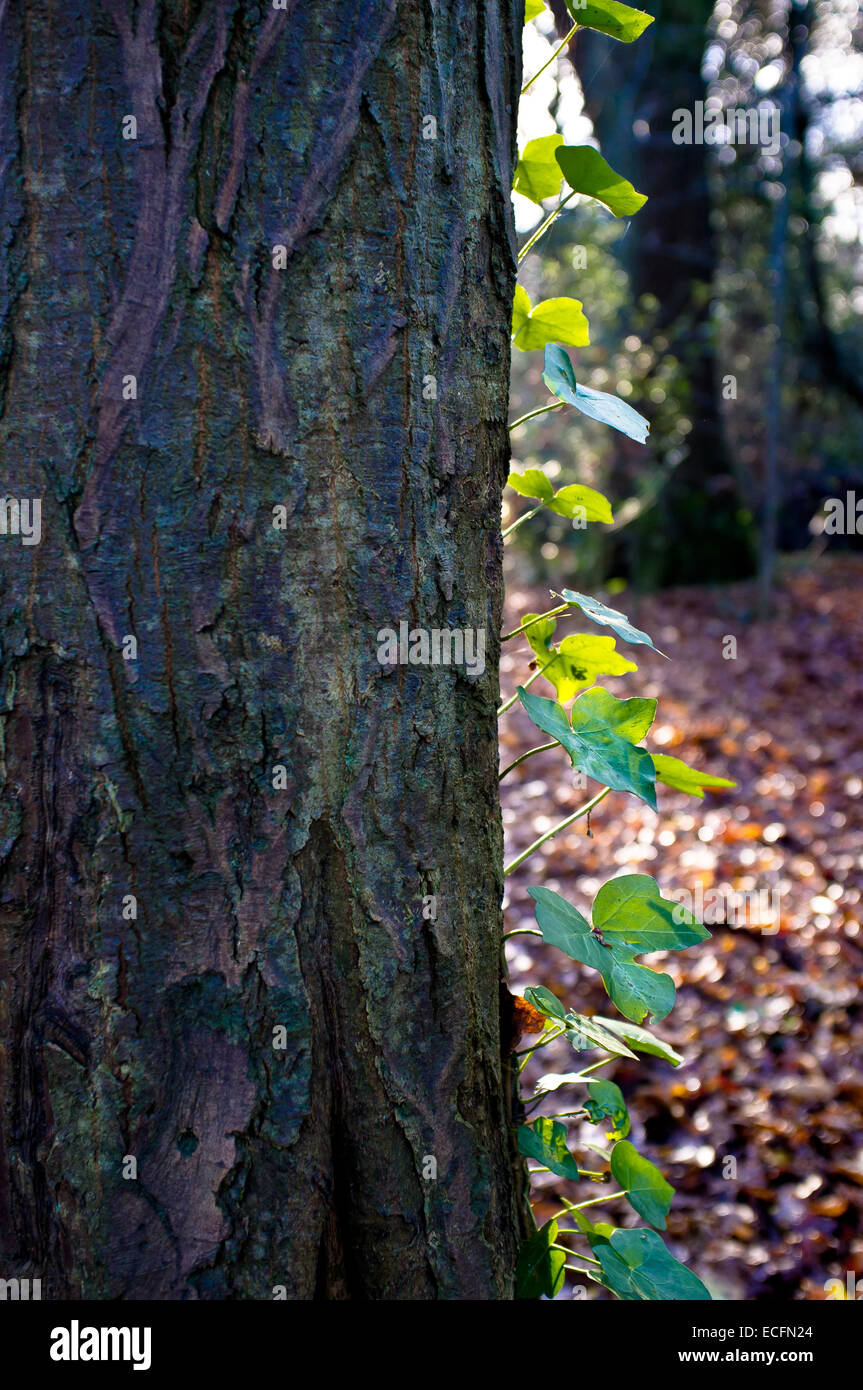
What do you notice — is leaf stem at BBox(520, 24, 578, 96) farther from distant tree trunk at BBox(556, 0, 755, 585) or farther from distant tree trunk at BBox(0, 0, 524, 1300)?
distant tree trunk at BBox(556, 0, 755, 585)

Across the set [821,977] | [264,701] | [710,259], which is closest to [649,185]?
[710,259]

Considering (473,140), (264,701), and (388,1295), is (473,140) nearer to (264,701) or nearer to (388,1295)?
(264,701)

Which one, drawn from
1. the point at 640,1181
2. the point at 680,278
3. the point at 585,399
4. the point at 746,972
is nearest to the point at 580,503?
the point at 585,399

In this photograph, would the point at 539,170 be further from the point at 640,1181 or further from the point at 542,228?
the point at 640,1181

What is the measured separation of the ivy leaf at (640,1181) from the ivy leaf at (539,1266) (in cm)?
13

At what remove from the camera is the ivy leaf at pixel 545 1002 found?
1.05 meters

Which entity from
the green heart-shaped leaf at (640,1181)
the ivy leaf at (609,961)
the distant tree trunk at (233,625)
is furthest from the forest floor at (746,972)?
the green heart-shaped leaf at (640,1181)

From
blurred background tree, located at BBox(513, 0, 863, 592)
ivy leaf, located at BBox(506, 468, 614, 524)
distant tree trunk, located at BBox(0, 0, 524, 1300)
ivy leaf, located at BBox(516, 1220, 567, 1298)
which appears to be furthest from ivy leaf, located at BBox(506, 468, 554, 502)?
blurred background tree, located at BBox(513, 0, 863, 592)

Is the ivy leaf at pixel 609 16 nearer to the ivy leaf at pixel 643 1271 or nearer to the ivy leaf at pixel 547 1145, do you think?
the ivy leaf at pixel 547 1145

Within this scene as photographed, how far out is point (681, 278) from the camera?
31.0 feet

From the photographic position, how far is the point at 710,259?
9344 millimetres

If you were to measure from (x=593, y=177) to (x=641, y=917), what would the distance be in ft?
2.95

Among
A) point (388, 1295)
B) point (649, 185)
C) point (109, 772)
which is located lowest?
point (388, 1295)

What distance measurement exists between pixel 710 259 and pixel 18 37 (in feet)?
32.3
